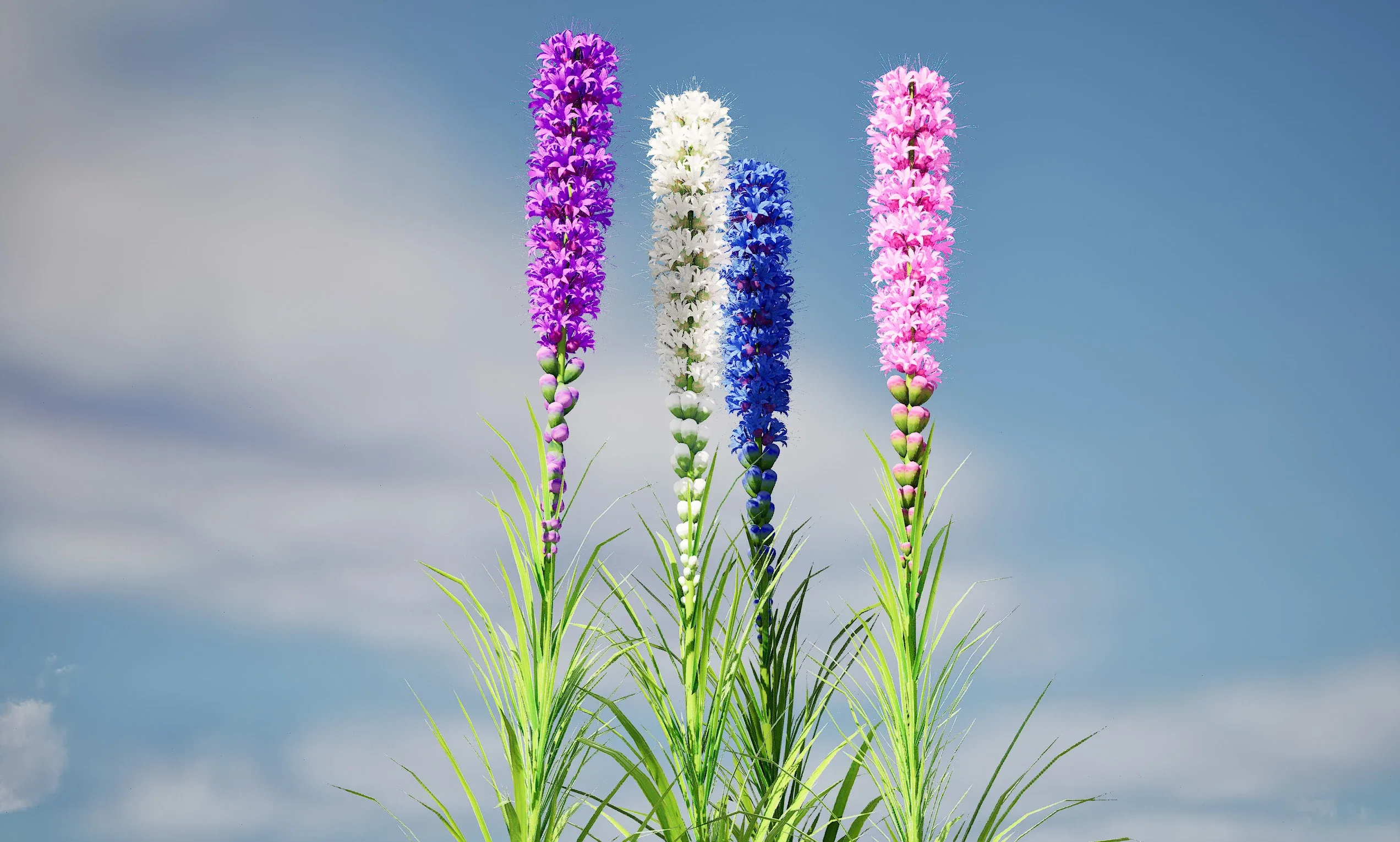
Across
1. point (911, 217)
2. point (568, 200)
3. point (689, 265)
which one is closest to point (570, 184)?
point (568, 200)

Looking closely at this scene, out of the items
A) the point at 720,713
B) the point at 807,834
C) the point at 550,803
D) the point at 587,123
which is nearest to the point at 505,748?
the point at 550,803

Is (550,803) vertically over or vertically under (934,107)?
under

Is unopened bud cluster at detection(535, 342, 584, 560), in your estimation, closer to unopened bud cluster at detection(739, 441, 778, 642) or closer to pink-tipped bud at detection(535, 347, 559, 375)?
pink-tipped bud at detection(535, 347, 559, 375)

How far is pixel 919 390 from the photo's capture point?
6.78m

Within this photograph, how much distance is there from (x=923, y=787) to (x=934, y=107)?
428cm

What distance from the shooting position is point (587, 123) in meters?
6.96

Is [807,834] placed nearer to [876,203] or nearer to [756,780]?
A: [756,780]

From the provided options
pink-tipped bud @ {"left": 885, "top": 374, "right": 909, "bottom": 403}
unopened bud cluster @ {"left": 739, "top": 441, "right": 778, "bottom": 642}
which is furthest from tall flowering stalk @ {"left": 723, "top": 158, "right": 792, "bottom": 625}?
pink-tipped bud @ {"left": 885, "top": 374, "right": 909, "bottom": 403}

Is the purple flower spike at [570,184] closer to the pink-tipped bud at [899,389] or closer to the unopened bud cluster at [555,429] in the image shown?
the unopened bud cluster at [555,429]

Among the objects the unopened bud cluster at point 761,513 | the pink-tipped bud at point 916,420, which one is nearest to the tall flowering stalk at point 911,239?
the pink-tipped bud at point 916,420

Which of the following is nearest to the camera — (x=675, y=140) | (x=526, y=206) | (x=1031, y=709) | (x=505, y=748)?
(x=505, y=748)

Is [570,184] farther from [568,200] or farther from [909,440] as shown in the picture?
[909,440]

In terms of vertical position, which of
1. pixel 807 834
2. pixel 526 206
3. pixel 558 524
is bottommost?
pixel 807 834

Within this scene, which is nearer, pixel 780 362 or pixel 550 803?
pixel 550 803
